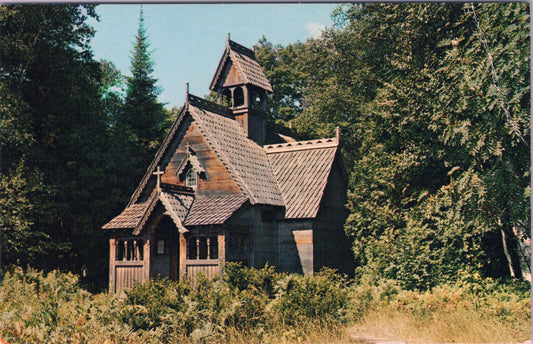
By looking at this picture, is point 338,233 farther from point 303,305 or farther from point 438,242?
point 303,305

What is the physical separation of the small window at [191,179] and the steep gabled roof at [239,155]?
1.56 metres

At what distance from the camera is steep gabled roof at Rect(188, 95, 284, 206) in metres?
23.3

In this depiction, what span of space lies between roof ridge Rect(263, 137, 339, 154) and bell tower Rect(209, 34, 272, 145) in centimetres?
102

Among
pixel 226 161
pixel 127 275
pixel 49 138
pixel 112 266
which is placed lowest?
pixel 127 275

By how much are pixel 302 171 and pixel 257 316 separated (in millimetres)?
12488

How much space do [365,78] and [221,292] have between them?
19333mm

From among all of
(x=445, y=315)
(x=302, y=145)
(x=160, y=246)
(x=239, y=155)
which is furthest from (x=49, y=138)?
(x=445, y=315)

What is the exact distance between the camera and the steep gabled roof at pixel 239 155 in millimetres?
23297

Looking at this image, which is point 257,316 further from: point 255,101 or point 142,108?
point 142,108

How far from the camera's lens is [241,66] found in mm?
27766

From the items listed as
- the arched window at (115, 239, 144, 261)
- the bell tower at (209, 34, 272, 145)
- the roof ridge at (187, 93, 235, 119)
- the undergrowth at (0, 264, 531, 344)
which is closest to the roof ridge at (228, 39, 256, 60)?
the bell tower at (209, 34, 272, 145)

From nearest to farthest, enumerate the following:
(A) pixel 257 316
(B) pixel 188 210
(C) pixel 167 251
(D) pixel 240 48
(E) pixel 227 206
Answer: (A) pixel 257 316 → (E) pixel 227 206 → (B) pixel 188 210 → (C) pixel 167 251 → (D) pixel 240 48

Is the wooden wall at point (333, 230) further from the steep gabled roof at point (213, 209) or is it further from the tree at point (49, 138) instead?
the tree at point (49, 138)

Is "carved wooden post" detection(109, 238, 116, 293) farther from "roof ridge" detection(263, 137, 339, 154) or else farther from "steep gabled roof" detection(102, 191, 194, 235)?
"roof ridge" detection(263, 137, 339, 154)
